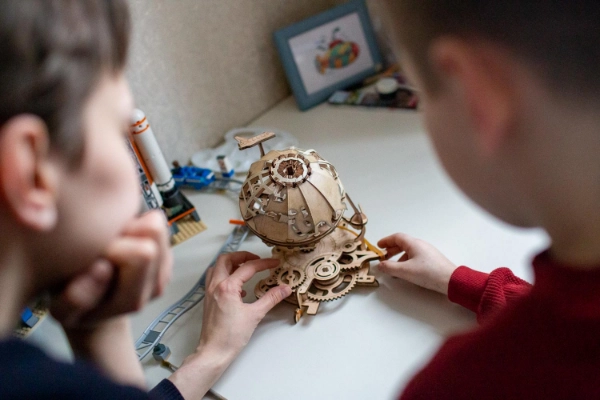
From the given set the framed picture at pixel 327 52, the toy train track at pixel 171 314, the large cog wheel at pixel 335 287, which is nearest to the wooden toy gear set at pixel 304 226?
the large cog wheel at pixel 335 287

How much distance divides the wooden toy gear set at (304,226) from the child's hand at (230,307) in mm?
25

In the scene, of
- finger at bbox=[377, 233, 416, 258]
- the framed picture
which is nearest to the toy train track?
finger at bbox=[377, 233, 416, 258]

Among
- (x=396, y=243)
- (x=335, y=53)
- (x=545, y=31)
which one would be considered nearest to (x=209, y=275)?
(x=396, y=243)

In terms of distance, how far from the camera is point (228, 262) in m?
0.73

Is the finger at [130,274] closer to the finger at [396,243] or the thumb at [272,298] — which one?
the thumb at [272,298]

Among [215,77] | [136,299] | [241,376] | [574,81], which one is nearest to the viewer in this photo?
[574,81]

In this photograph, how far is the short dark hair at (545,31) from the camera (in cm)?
26

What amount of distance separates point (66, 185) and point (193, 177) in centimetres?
69

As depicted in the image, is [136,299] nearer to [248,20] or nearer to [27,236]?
[27,236]

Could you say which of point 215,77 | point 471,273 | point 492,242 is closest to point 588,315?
point 471,273

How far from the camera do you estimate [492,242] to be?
2.32 feet

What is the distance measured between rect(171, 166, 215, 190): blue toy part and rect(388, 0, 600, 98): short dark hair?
0.71m

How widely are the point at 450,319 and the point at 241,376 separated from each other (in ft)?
0.87

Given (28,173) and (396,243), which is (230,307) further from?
(28,173)
